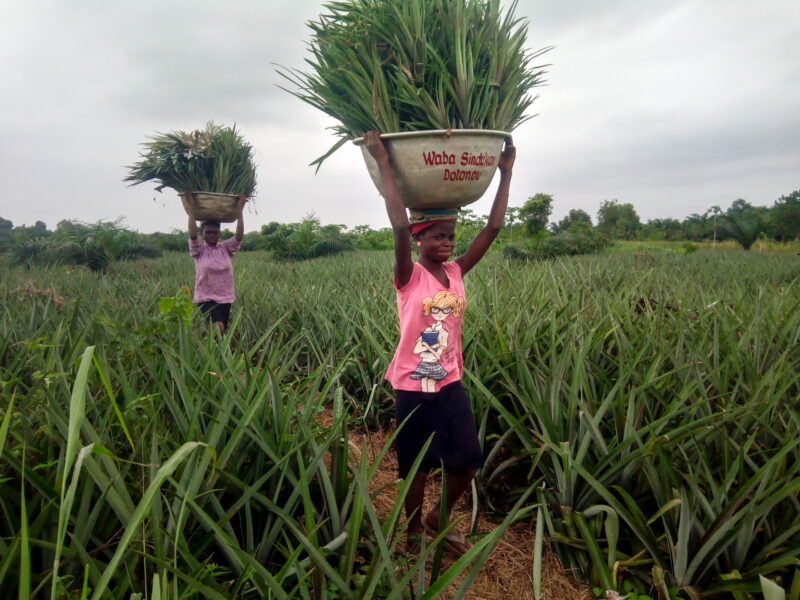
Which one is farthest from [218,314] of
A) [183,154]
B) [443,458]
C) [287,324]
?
[443,458]

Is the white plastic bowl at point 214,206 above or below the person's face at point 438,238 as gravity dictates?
above

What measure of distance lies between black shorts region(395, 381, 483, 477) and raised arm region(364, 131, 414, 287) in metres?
0.50

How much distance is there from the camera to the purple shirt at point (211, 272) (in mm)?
3867

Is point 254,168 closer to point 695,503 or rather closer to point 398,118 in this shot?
point 398,118

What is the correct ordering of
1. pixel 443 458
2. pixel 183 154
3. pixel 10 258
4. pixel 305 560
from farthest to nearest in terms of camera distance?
pixel 10 258 → pixel 183 154 → pixel 443 458 → pixel 305 560

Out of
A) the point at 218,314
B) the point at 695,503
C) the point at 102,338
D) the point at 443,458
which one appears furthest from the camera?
the point at 218,314

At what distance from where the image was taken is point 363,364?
300 centimetres

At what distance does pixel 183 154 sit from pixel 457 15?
2722mm

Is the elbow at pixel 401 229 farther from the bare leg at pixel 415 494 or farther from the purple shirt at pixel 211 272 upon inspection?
the purple shirt at pixel 211 272

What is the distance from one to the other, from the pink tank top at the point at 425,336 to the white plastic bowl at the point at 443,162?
29 cm

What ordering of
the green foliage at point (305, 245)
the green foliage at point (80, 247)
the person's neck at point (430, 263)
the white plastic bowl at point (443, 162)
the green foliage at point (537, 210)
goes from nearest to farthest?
the white plastic bowl at point (443, 162) < the person's neck at point (430, 263) < the green foliage at point (80, 247) < the green foliage at point (305, 245) < the green foliage at point (537, 210)

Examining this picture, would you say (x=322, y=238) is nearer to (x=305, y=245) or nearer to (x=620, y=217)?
(x=305, y=245)

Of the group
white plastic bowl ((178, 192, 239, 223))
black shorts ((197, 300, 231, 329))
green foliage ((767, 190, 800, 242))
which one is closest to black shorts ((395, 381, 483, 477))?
white plastic bowl ((178, 192, 239, 223))

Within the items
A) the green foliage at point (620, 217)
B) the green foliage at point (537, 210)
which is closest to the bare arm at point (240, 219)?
the green foliage at point (537, 210)
